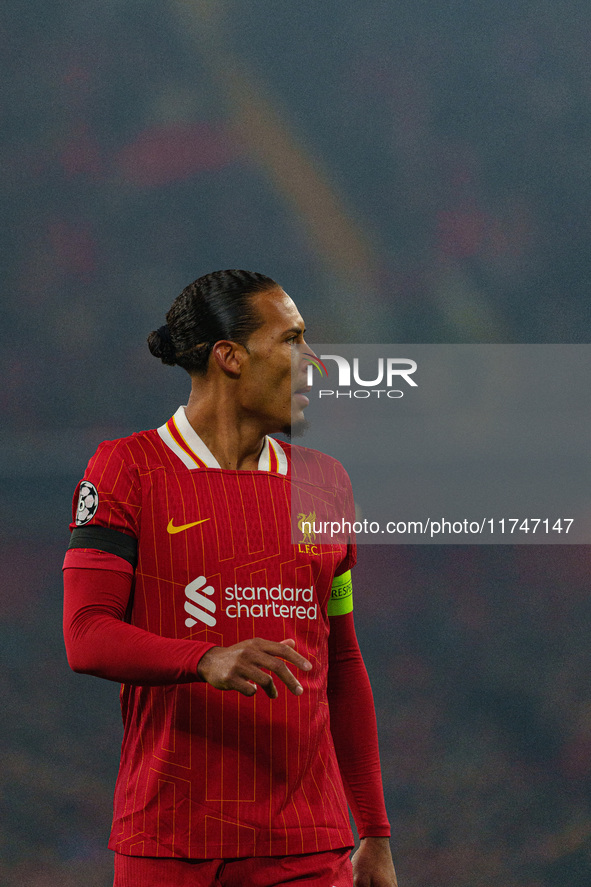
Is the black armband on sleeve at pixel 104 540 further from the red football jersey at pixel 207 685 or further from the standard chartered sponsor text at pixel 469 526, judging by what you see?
the standard chartered sponsor text at pixel 469 526

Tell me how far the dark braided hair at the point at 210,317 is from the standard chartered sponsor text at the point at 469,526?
930 mm

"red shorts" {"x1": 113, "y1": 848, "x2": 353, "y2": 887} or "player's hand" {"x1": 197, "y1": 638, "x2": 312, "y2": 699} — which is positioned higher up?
"player's hand" {"x1": 197, "y1": 638, "x2": 312, "y2": 699}

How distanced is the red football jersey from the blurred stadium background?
1.69 meters

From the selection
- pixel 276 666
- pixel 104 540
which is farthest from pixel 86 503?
pixel 276 666

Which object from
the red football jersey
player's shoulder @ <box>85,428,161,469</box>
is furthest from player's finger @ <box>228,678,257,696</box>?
player's shoulder @ <box>85,428,161,469</box>

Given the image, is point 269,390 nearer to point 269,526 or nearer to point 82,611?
point 269,526

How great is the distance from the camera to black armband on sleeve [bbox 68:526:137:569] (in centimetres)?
132

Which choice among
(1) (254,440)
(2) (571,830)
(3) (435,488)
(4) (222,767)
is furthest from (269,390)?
(2) (571,830)

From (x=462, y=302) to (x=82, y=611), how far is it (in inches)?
84.8

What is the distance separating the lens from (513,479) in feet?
9.03

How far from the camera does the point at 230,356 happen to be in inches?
59.9

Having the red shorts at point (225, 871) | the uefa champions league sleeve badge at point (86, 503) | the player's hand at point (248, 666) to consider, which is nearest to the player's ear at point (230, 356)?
the uefa champions league sleeve badge at point (86, 503)

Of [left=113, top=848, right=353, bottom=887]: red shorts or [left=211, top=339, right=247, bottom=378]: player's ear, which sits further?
[left=211, top=339, right=247, bottom=378]: player's ear

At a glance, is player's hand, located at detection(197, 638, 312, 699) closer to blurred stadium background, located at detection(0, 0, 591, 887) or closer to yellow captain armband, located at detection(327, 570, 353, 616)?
yellow captain armband, located at detection(327, 570, 353, 616)
